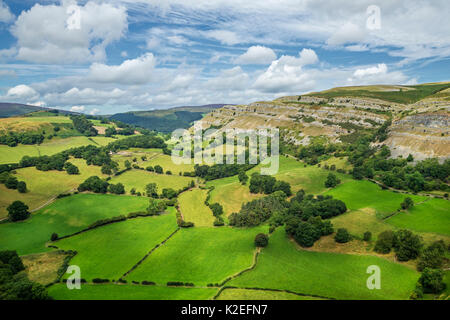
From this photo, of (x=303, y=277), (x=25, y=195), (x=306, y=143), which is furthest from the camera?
(x=306, y=143)

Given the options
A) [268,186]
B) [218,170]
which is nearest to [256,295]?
[268,186]

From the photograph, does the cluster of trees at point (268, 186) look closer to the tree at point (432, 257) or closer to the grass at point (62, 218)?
the grass at point (62, 218)

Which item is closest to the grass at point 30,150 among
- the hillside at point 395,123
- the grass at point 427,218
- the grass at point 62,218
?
the grass at point 62,218

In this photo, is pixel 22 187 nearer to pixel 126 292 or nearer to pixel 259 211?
pixel 126 292

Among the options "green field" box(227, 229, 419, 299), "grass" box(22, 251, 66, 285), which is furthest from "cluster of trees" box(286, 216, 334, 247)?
"grass" box(22, 251, 66, 285)

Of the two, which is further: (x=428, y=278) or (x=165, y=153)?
(x=165, y=153)

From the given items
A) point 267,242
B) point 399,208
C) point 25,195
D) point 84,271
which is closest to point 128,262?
point 84,271

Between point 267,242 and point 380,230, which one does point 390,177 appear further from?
point 267,242
